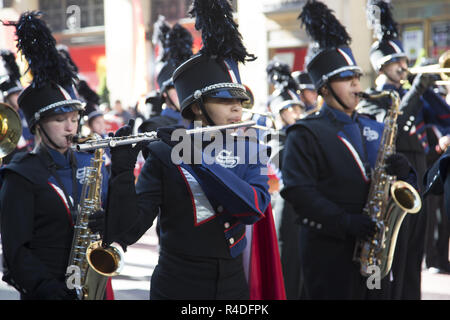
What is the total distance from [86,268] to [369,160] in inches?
82.0

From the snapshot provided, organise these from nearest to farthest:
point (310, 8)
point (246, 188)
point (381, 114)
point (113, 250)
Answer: point (246, 188) → point (113, 250) → point (310, 8) → point (381, 114)

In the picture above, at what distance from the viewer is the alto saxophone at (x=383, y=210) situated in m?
4.08

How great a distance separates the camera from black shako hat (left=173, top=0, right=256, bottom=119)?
10.3ft

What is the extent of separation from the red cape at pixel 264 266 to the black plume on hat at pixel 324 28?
1812mm

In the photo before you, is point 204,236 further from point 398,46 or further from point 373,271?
point 398,46

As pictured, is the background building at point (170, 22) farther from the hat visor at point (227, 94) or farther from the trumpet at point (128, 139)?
the trumpet at point (128, 139)

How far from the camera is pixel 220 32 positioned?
3223 millimetres

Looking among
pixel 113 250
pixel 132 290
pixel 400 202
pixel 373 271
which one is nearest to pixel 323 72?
pixel 400 202

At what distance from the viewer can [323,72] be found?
4.46 metres

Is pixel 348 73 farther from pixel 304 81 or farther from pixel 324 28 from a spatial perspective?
pixel 304 81

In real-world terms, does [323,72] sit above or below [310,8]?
below

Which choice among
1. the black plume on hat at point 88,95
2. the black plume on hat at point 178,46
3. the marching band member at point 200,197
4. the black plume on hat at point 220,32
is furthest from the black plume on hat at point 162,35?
the marching band member at point 200,197

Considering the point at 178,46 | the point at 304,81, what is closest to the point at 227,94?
the point at 178,46

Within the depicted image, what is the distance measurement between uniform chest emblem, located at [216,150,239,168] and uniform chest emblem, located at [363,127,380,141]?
1567 millimetres
